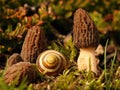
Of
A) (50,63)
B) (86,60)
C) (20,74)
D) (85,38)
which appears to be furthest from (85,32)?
(20,74)

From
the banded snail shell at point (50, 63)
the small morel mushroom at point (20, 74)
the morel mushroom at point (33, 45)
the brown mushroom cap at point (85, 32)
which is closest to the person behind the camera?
the small morel mushroom at point (20, 74)

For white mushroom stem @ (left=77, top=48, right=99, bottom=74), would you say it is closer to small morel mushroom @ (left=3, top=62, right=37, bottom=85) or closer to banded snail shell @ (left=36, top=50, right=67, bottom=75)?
banded snail shell @ (left=36, top=50, right=67, bottom=75)

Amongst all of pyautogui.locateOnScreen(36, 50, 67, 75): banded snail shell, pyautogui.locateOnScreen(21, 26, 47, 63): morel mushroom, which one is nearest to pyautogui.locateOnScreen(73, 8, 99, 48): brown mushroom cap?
pyautogui.locateOnScreen(36, 50, 67, 75): banded snail shell

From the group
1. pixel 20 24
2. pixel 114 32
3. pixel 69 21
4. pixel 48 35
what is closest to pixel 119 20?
pixel 114 32

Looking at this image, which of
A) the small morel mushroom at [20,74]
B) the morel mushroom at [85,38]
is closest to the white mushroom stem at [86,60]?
the morel mushroom at [85,38]

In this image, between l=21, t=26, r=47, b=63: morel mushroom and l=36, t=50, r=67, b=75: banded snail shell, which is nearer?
l=36, t=50, r=67, b=75: banded snail shell

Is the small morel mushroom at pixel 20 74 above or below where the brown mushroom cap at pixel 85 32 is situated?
below

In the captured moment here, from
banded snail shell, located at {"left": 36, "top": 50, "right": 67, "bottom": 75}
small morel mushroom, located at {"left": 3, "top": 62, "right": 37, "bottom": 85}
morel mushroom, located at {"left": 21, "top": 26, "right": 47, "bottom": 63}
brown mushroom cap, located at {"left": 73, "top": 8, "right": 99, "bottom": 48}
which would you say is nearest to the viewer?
small morel mushroom, located at {"left": 3, "top": 62, "right": 37, "bottom": 85}

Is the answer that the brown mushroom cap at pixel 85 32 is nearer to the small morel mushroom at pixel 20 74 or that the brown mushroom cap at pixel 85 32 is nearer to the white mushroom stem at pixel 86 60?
the white mushroom stem at pixel 86 60
